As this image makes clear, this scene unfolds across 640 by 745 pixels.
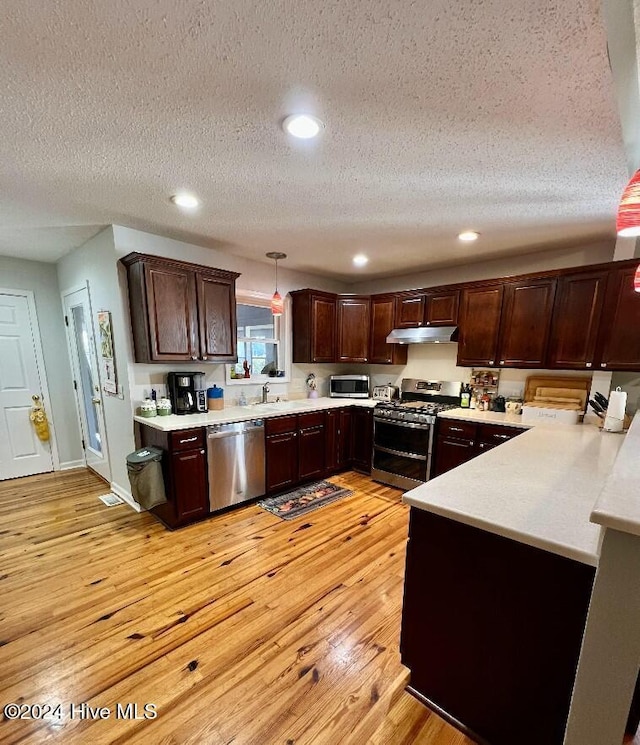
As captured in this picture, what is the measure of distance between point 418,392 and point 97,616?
365 centimetres

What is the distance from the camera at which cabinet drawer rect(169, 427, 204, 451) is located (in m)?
2.63

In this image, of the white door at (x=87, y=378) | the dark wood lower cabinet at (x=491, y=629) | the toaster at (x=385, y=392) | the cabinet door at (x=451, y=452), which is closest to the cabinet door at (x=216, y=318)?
the white door at (x=87, y=378)

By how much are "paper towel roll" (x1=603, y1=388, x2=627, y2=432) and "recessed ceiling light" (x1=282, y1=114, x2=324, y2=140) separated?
9.06 ft

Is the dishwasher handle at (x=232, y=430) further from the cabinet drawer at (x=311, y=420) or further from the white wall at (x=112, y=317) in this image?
the white wall at (x=112, y=317)

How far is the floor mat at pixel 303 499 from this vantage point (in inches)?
121

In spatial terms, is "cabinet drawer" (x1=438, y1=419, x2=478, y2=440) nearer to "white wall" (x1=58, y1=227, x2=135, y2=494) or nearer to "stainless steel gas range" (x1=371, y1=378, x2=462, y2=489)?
"stainless steel gas range" (x1=371, y1=378, x2=462, y2=489)

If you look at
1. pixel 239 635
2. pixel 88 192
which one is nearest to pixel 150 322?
pixel 88 192

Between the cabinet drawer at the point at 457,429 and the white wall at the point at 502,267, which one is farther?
the cabinet drawer at the point at 457,429

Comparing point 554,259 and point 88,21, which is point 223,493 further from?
point 554,259

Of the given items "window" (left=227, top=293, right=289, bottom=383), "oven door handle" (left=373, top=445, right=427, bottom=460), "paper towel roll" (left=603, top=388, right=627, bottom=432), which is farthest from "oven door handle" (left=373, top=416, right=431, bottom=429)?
"paper towel roll" (left=603, top=388, right=627, bottom=432)

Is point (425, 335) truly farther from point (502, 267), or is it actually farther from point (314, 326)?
point (314, 326)

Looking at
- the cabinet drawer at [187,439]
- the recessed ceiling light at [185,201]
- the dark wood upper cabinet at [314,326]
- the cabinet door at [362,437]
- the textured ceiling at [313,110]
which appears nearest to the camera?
the textured ceiling at [313,110]

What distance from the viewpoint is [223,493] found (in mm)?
2986

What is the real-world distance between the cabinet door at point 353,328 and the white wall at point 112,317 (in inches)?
98.0
